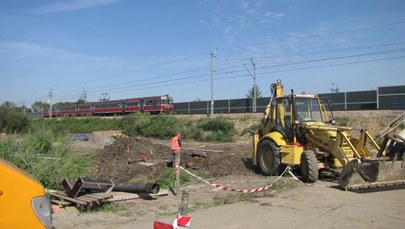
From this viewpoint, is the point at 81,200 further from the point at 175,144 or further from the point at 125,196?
the point at 175,144

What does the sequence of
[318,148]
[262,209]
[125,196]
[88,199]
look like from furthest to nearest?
[318,148], [125,196], [262,209], [88,199]

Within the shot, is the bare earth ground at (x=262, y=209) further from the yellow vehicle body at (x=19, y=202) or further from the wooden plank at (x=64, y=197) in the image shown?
the yellow vehicle body at (x=19, y=202)

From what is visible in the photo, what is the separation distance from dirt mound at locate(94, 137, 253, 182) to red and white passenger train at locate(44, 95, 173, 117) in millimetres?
38433

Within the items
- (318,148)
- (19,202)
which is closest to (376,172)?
(318,148)

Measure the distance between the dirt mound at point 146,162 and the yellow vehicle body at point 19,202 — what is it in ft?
38.6

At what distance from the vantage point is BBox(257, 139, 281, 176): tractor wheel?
14225mm

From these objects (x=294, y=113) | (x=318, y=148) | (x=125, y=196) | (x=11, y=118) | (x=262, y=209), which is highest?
(x=294, y=113)

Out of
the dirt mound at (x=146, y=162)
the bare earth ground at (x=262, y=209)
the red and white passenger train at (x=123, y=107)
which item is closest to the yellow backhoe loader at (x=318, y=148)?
the bare earth ground at (x=262, y=209)

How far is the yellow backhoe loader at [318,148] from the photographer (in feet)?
36.2

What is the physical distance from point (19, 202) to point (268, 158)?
39.1 ft

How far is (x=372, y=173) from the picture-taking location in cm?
1096

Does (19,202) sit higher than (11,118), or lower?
higher

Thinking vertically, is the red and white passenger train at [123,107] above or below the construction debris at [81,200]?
above

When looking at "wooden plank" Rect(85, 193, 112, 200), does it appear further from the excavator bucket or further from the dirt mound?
the excavator bucket
